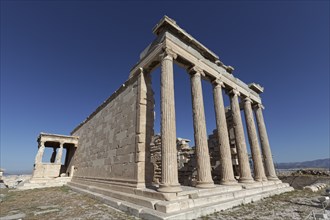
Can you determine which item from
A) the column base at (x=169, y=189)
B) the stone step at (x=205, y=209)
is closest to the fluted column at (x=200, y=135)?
the stone step at (x=205, y=209)

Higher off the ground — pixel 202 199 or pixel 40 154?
pixel 40 154

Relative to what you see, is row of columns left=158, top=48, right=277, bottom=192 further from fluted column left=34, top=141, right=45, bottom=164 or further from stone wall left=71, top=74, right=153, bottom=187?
fluted column left=34, top=141, right=45, bottom=164

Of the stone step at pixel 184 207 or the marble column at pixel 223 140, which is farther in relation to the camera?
the marble column at pixel 223 140

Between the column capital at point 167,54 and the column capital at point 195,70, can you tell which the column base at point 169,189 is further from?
the column capital at point 195,70

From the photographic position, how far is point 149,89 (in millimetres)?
9625

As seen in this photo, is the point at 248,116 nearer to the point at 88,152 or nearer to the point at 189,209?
the point at 189,209

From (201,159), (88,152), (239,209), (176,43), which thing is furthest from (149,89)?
(88,152)

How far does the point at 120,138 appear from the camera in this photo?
10203 mm

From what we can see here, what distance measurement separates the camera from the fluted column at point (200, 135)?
7.98 m

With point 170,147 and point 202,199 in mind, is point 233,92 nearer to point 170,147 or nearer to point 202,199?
point 170,147

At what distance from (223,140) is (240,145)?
83.6 inches

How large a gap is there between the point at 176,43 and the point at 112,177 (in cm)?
789

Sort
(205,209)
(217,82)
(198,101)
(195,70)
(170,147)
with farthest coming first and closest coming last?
(217,82) → (195,70) → (198,101) → (170,147) → (205,209)

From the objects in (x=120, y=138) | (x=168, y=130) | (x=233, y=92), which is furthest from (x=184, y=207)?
(x=233, y=92)
